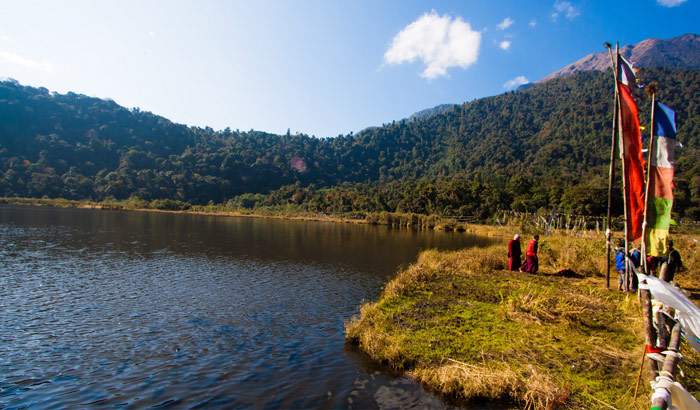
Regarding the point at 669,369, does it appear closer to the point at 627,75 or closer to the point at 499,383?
the point at 499,383

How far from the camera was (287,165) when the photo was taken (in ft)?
654

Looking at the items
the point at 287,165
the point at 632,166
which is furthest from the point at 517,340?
the point at 287,165

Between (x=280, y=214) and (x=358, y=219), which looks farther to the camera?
(x=280, y=214)

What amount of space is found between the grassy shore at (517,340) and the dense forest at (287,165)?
68.7 m

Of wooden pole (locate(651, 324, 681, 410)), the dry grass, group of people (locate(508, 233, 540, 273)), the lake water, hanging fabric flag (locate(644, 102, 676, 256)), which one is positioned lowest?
the lake water

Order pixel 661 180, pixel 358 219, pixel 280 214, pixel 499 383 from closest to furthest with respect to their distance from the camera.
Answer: pixel 661 180 → pixel 499 383 → pixel 358 219 → pixel 280 214

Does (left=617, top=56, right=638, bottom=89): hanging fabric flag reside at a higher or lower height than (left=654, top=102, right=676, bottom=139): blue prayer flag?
higher

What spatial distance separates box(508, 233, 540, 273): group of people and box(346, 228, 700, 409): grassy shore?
140cm

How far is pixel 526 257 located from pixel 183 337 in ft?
53.4

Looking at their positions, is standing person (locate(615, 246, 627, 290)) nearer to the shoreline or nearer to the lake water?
the lake water

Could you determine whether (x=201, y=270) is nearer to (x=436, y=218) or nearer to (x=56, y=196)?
(x=436, y=218)

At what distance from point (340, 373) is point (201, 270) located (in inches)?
631

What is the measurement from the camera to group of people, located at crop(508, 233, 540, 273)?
56.1 ft

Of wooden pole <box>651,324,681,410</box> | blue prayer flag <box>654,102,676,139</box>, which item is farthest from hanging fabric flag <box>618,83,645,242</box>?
wooden pole <box>651,324,681,410</box>
